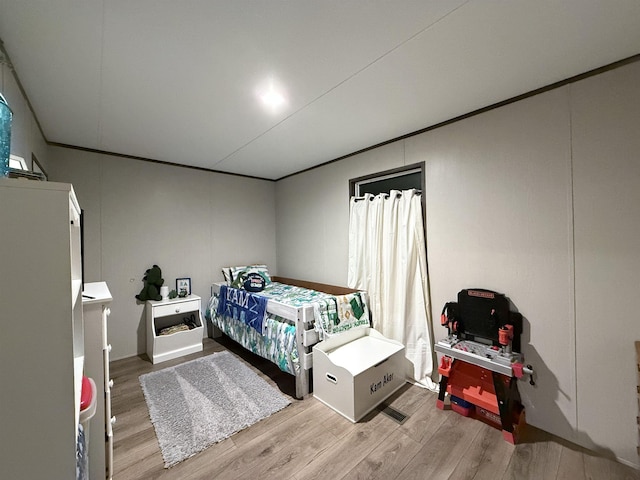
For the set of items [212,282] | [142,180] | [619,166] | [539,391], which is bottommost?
[539,391]

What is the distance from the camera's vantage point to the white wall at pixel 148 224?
9.44 ft

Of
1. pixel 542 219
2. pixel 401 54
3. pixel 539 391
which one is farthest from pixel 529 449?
pixel 401 54

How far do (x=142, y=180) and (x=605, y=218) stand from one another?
169 inches

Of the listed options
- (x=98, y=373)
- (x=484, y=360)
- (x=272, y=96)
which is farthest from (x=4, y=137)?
(x=484, y=360)

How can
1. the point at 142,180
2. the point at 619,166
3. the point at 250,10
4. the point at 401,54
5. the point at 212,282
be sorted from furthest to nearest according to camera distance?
the point at 212,282 → the point at 142,180 → the point at 619,166 → the point at 401,54 → the point at 250,10

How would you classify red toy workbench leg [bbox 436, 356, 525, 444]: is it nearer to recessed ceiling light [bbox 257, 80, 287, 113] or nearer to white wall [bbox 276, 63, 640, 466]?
white wall [bbox 276, 63, 640, 466]

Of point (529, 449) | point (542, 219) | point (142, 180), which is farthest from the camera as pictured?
point (142, 180)

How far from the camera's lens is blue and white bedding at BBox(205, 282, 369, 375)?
2.34 m

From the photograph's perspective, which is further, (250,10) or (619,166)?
(619,166)

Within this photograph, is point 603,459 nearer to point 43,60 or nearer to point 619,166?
point 619,166

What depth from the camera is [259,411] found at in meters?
2.07

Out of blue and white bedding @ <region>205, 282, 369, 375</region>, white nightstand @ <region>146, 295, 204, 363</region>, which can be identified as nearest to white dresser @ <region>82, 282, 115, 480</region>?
blue and white bedding @ <region>205, 282, 369, 375</region>

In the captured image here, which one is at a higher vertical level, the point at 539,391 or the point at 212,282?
the point at 212,282

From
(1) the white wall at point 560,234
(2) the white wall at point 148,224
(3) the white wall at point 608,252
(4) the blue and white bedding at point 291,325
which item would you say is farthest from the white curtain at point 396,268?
(2) the white wall at point 148,224
